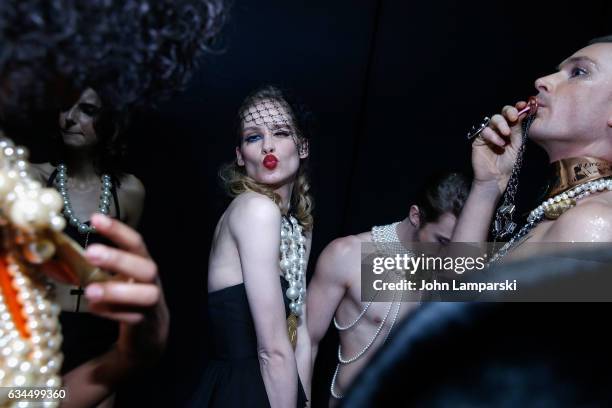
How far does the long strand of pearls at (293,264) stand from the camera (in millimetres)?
2111

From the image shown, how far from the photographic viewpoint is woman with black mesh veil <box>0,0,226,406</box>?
0.68 m

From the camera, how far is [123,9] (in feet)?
2.36

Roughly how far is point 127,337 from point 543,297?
54 centimetres

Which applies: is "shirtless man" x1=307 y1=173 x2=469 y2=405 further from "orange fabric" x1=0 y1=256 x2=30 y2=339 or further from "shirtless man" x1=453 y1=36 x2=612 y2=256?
"orange fabric" x1=0 y1=256 x2=30 y2=339

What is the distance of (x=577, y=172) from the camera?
1.63 metres

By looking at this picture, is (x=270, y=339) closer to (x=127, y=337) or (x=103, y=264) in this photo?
(x=127, y=337)

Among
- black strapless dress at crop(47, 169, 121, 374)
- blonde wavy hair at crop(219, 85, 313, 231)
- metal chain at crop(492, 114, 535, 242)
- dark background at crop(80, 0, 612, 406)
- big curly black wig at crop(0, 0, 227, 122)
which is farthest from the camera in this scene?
dark background at crop(80, 0, 612, 406)

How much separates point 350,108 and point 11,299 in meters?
2.51

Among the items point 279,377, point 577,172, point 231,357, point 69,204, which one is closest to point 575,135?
point 577,172

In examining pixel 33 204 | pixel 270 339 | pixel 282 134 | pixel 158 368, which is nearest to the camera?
pixel 33 204

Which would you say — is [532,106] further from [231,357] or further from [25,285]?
[25,285]

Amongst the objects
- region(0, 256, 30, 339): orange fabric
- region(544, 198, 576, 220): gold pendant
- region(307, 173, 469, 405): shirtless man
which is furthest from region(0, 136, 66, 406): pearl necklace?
region(307, 173, 469, 405): shirtless man

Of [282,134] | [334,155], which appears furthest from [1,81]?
[334,155]

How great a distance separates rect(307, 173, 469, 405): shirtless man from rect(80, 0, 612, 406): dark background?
0.64 meters
